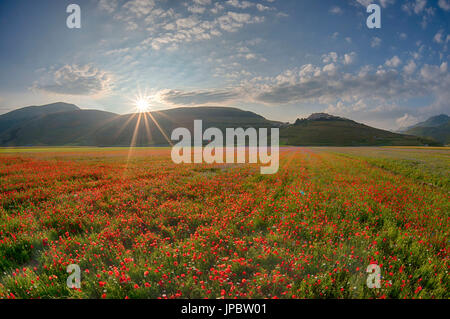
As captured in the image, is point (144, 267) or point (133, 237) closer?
point (144, 267)

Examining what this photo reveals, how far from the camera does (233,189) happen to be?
10.3m

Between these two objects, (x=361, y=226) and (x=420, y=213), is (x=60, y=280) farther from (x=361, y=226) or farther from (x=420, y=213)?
(x=420, y=213)

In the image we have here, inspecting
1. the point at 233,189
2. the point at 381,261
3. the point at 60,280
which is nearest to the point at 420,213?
the point at 381,261

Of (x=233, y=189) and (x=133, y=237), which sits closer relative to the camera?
(x=133, y=237)

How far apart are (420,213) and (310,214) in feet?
12.8
